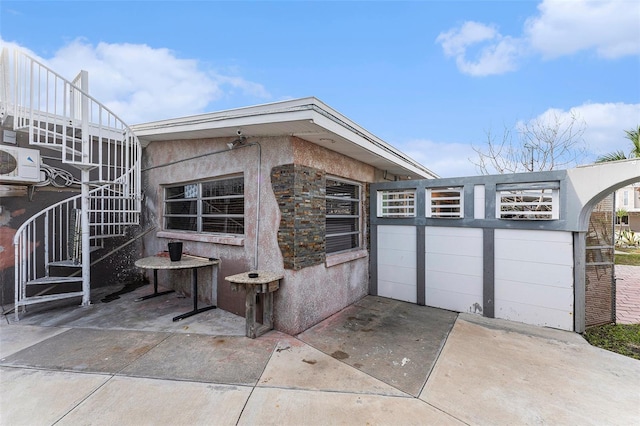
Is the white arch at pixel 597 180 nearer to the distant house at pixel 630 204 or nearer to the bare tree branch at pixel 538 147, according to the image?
the bare tree branch at pixel 538 147

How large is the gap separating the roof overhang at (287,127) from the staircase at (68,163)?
0.91 meters

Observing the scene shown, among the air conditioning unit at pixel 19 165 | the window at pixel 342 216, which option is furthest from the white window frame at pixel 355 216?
the air conditioning unit at pixel 19 165

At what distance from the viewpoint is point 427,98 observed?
33.5ft

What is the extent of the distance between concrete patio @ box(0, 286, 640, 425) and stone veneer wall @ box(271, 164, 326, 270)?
1207 mm

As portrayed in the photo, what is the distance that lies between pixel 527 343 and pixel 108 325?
637 cm

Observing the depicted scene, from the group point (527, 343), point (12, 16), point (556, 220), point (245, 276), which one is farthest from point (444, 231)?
point (12, 16)

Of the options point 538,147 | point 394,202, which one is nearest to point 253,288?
point 394,202

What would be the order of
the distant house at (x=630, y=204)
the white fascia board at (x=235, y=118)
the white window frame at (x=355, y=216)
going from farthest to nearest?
the distant house at (x=630, y=204) < the white window frame at (x=355, y=216) < the white fascia board at (x=235, y=118)

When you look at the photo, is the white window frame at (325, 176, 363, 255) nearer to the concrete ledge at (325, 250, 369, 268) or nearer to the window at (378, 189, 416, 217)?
the concrete ledge at (325, 250, 369, 268)

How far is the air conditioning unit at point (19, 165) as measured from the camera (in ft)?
15.4

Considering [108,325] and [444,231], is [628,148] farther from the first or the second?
[108,325]

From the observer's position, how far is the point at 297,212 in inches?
163

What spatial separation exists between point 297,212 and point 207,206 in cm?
247

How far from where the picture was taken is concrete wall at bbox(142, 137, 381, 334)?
4164 mm
